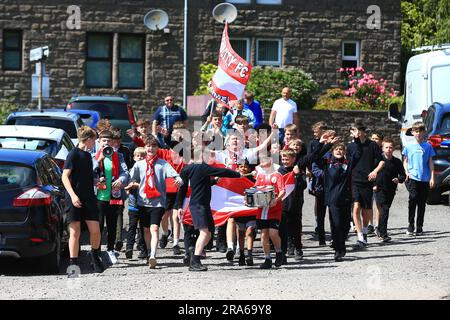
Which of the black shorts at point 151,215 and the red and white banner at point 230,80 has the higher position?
the red and white banner at point 230,80

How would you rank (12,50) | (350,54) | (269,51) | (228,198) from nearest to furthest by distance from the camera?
(228,198) → (12,50) → (269,51) → (350,54)

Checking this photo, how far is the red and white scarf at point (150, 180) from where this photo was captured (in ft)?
48.3

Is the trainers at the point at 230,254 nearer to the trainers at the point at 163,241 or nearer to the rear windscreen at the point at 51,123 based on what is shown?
the trainers at the point at 163,241

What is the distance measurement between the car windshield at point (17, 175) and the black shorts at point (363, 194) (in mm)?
4893

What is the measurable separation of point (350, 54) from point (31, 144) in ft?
68.7

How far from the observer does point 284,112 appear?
69.1 ft

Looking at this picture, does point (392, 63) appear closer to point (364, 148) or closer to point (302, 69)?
point (302, 69)

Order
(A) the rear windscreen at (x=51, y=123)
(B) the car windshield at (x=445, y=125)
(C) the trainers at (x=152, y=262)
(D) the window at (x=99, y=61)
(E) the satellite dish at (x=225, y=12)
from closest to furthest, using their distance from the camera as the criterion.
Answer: (C) the trainers at (x=152, y=262) → (A) the rear windscreen at (x=51, y=123) → (B) the car windshield at (x=445, y=125) → (E) the satellite dish at (x=225, y=12) → (D) the window at (x=99, y=61)

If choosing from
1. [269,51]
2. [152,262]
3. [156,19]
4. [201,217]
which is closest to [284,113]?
[201,217]

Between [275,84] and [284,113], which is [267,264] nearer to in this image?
[284,113]

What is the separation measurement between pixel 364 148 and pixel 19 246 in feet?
18.5

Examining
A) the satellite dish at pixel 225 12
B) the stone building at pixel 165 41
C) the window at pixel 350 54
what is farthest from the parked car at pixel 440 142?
the window at pixel 350 54

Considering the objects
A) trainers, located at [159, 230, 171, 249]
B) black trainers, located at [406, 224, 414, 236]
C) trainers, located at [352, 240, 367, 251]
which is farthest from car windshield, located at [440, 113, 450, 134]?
trainers, located at [159, 230, 171, 249]
